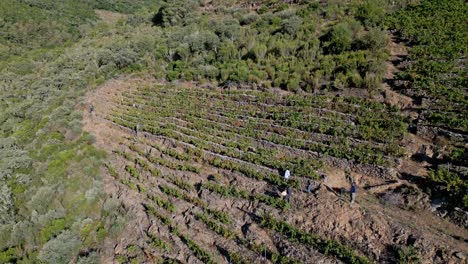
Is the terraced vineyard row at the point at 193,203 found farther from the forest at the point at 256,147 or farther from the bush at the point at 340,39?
the bush at the point at 340,39

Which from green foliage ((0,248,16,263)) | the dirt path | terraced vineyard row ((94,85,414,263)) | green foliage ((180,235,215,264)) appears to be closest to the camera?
green foliage ((180,235,215,264))

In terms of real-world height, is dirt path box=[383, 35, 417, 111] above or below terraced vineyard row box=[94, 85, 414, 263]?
above

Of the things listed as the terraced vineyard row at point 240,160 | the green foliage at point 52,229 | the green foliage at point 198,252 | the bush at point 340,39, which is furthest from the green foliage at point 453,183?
the green foliage at point 52,229

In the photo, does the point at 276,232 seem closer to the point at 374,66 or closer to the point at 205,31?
the point at 374,66

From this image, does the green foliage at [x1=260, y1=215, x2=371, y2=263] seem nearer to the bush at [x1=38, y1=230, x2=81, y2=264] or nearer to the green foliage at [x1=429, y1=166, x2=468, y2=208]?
the green foliage at [x1=429, y1=166, x2=468, y2=208]

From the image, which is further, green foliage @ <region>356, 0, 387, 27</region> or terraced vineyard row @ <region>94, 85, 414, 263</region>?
green foliage @ <region>356, 0, 387, 27</region>

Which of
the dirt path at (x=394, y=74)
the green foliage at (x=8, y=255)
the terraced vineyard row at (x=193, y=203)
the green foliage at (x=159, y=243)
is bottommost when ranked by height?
the green foliage at (x=8, y=255)

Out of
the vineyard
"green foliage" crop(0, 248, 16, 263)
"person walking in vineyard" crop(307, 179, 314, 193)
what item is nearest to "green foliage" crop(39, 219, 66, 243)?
"green foliage" crop(0, 248, 16, 263)

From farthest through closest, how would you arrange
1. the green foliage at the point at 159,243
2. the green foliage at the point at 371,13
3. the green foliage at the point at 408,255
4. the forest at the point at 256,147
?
the green foliage at the point at 371,13 → the green foliage at the point at 159,243 → the forest at the point at 256,147 → the green foliage at the point at 408,255

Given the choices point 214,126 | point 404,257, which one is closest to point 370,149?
point 404,257
